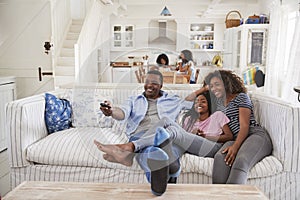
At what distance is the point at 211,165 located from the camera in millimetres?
1758

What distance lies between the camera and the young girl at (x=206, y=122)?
1.76m

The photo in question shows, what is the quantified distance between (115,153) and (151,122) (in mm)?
260

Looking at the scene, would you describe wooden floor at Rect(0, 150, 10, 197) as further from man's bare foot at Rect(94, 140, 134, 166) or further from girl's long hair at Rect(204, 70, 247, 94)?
girl's long hair at Rect(204, 70, 247, 94)

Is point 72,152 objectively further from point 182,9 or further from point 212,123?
point 182,9

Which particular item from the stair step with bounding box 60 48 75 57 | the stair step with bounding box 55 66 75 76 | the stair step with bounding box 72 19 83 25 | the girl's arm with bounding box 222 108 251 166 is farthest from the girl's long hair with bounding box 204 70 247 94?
the stair step with bounding box 72 19 83 25

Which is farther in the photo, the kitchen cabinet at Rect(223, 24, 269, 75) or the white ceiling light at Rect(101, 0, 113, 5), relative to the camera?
the white ceiling light at Rect(101, 0, 113, 5)

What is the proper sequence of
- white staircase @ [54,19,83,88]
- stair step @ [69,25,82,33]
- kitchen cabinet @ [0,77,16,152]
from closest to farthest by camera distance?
kitchen cabinet @ [0,77,16,152]
white staircase @ [54,19,83,88]
stair step @ [69,25,82,33]

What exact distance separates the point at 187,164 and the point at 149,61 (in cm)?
77

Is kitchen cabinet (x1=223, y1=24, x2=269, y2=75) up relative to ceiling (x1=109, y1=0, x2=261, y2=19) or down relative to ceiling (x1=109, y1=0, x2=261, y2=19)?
down

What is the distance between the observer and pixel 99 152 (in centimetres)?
179

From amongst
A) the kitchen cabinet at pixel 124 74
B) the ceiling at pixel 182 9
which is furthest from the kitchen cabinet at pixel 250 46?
the kitchen cabinet at pixel 124 74

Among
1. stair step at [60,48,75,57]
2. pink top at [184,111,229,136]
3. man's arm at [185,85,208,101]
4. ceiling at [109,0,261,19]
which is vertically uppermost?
ceiling at [109,0,261,19]

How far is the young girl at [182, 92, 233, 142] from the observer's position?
176 cm

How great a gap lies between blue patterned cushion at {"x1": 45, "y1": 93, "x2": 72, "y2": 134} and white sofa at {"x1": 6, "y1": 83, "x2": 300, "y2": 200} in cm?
11
